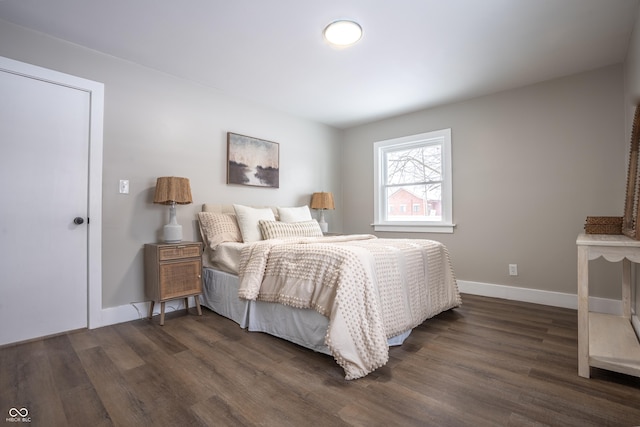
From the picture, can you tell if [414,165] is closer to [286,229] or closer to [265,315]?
[286,229]

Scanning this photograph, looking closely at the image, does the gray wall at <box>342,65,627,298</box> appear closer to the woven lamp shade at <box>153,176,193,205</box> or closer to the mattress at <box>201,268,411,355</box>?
the mattress at <box>201,268,411,355</box>

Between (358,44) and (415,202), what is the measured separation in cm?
233

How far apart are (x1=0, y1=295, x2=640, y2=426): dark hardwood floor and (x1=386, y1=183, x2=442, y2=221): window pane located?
190cm

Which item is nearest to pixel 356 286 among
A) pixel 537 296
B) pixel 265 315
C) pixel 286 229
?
pixel 265 315

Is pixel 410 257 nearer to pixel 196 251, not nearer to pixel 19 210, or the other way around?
pixel 196 251

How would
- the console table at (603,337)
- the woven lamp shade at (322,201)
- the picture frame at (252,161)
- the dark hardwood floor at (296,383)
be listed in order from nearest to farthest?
the dark hardwood floor at (296,383)
the console table at (603,337)
the picture frame at (252,161)
the woven lamp shade at (322,201)

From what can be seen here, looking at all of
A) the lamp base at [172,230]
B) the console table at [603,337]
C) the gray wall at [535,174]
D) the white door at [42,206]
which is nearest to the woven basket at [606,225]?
the console table at [603,337]

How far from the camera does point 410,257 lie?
93.0 inches

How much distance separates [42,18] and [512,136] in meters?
4.32

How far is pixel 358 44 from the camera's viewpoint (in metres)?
2.51

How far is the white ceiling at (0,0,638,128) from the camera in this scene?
2074 millimetres

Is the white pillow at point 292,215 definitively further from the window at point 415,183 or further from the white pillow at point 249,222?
the window at point 415,183

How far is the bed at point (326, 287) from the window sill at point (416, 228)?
1.10 metres

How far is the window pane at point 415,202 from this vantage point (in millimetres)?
4018
